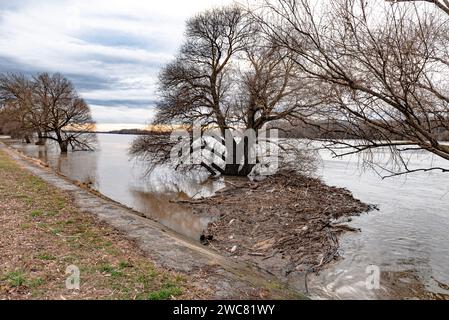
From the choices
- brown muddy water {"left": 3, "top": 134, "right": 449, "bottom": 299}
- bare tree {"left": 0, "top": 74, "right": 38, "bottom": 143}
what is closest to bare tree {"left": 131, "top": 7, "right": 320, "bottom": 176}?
brown muddy water {"left": 3, "top": 134, "right": 449, "bottom": 299}

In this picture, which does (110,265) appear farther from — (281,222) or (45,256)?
(281,222)

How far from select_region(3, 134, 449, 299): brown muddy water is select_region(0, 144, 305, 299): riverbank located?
1527 mm

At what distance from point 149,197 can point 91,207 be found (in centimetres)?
478

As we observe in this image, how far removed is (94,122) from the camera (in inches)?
1591

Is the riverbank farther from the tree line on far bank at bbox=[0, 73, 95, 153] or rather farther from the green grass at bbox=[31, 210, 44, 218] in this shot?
the tree line on far bank at bbox=[0, 73, 95, 153]

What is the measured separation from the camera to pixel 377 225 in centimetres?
973

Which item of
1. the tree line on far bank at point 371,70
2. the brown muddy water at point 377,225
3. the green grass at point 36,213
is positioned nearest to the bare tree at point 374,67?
the tree line on far bank at point 371,70

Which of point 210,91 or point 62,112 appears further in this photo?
point 62,112

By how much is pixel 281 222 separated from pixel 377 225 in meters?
2.89

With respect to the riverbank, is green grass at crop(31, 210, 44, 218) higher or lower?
higher

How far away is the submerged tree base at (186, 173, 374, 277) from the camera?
23.4ft

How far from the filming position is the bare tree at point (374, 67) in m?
4.68

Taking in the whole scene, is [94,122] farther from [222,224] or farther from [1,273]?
[1,273]

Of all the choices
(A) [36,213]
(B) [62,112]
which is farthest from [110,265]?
(B) [62,112]
